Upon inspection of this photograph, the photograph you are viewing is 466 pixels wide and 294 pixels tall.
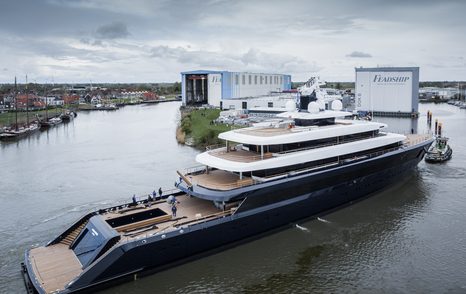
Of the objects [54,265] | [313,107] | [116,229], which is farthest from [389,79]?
[54,265]

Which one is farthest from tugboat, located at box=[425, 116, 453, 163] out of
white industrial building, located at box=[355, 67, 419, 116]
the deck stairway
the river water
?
white industrial building, located at box=[355, 67, 419, 116]

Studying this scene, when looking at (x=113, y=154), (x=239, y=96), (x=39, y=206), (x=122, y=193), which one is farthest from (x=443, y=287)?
(x=239, y=96)

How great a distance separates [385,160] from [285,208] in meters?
7.95

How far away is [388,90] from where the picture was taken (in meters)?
66.0

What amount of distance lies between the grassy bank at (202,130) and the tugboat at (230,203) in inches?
717

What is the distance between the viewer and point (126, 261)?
565 inches

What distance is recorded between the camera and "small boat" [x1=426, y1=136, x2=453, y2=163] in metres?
32.0

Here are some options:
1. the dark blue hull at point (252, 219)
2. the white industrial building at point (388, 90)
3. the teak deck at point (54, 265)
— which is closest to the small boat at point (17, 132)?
the teak deck at point (54, 265)

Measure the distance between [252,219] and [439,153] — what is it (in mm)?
21809

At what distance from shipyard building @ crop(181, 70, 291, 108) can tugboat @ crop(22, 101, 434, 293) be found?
152 ft

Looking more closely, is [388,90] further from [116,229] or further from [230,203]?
[116,229]

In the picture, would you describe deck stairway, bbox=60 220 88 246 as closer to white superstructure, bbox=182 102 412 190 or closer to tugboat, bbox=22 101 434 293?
tugboat, bbox=22 101 434 293

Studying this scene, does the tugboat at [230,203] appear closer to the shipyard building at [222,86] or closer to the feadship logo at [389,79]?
the feadship logo at [389,79]

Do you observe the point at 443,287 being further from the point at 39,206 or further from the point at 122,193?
the point at 39,206
